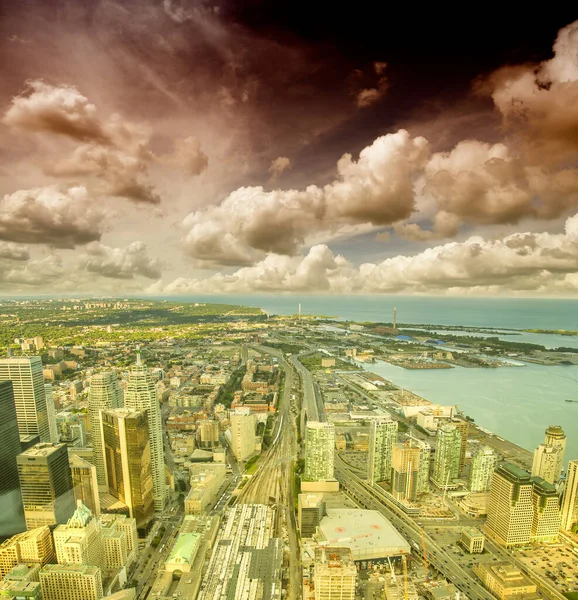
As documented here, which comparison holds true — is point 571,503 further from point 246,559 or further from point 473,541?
point 246,559

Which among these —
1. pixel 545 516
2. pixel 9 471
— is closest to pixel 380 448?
pixel 545 516

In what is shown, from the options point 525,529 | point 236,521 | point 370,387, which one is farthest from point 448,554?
point 370,387

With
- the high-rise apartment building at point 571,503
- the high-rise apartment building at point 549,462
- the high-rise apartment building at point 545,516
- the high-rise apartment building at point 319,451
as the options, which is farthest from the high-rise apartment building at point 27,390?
the high-rise apartment building at point 549,462

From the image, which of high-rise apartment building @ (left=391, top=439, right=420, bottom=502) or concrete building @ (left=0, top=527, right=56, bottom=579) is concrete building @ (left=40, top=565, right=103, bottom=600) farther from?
high-rise apartment building @ (left=391, top=439, right=420, bottom=502)

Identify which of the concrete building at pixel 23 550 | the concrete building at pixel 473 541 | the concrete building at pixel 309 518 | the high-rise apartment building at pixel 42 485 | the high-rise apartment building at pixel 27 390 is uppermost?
the high-rise apartment building at pixel 27 390

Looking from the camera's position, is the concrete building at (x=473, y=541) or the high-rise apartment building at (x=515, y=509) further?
the high-rise apartment building at (x=515, y=509)

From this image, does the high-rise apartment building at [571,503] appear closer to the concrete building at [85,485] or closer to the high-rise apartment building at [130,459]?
the high-rise apartment building at [130,459]
